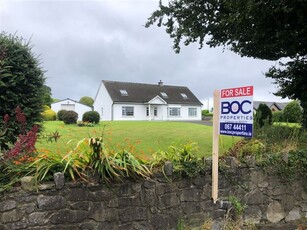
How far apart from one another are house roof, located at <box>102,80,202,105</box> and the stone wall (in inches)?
1231

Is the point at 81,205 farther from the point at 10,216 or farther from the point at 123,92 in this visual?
the point at 123,92

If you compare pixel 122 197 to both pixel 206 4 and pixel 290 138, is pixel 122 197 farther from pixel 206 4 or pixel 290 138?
pixel 206 4

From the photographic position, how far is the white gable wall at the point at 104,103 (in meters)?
36.1

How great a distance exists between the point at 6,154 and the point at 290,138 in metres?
5.19

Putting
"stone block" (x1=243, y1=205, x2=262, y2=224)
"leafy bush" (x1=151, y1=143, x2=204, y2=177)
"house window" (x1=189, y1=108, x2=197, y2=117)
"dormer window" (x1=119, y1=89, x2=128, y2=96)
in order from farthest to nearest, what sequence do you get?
"house window" (x1=189, y1=108, x2=197, y2=117) → "dormer window" (x1=119, y1=89, x2=128, y2=96) → "stone block" (x1=243, y1=205, x2=262, y2=224) → "leafy bush" (x1=151, y1=143, x2=204, y2=177)

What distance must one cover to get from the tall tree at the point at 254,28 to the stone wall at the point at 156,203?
4094mm

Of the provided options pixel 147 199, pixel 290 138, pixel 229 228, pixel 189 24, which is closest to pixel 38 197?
pixel 147 199

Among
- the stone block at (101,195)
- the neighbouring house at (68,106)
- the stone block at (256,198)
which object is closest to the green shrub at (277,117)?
the stone block at (256,198)

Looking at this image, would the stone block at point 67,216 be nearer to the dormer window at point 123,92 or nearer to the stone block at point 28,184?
the stone block at point 28,184

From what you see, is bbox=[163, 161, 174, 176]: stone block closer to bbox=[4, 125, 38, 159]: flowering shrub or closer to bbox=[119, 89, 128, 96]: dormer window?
bbox=[4, 125, 38, 159]: flowering shrub

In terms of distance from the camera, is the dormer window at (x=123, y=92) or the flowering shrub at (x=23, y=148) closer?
the flowering shrub at (x=23, y=148)

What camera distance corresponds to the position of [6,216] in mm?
3121

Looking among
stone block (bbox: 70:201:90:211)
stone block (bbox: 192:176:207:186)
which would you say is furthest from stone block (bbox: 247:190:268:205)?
stone block (bbox: 70:201:90:211)

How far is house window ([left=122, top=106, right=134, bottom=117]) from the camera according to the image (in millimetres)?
36031
